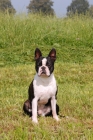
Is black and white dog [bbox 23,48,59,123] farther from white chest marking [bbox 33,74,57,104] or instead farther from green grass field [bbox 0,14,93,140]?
green grass field [bbox 0,14,93,140]

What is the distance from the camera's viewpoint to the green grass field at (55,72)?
4.39 meters

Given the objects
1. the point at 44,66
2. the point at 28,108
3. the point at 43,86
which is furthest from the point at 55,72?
the point at 44,66

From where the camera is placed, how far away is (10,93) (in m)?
6.67

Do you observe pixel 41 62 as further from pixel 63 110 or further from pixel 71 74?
pixel 71 74

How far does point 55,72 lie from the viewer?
9.02m

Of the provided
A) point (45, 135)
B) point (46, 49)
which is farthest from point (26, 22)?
point (45, 135)

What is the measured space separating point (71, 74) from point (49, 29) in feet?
13.7

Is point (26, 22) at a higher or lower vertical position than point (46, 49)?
higher

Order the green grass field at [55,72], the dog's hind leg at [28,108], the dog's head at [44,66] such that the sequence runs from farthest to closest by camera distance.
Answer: the dog's hind leg at [28,108] → the dog's head at [44,66] → the green grass field at [55,72]

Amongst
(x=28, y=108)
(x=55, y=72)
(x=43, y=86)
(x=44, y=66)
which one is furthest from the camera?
(x=55, y=72)

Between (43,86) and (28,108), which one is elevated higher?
(43,86)

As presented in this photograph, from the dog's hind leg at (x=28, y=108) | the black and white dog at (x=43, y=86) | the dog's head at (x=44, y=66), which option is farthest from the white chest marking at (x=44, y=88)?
the dog's hind leg at (x=28, y=108)

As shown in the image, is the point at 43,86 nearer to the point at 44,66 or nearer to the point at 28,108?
the point at 44,66

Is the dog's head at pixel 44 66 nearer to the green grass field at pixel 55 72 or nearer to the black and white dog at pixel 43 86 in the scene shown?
the black and white dog at pixel 43 86
